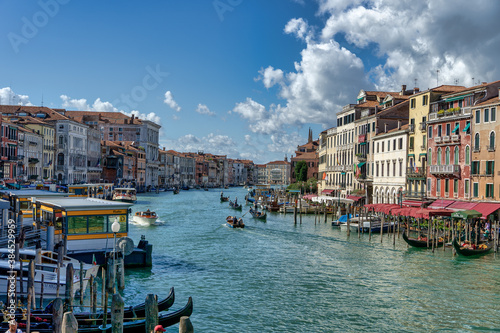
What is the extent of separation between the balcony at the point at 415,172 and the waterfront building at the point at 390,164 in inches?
42.6

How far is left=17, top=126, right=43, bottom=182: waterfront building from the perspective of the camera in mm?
48088

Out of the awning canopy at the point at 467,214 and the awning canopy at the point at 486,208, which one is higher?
the awning canopy at the point at 486,208

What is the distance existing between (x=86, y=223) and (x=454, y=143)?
20439 mm

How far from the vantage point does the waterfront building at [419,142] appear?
32250 millimetres

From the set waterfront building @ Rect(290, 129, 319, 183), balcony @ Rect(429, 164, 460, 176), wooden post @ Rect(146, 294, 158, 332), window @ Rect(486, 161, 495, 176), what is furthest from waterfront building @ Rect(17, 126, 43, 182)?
waterfront building @ Rect(290, 129, 319, 183)

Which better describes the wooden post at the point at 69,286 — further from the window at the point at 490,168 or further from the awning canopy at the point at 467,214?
the window at the point at 490,168

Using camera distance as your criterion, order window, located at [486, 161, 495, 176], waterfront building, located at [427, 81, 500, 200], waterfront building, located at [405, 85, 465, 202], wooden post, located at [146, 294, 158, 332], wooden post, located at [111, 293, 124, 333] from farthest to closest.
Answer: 1. waterfront building, located at [405, 85, 465, 202]
2. waterfront building, located at [427, 81, 500, 200]
3. window, located at [486, 161, 495, 176]
4. wooden post, located at [111, 293, 124, 333]
5. wooden post, located at [146, 294, 158, 332]

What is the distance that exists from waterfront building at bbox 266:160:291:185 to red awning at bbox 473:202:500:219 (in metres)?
161

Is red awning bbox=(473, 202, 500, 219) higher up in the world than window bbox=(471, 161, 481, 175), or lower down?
lower down

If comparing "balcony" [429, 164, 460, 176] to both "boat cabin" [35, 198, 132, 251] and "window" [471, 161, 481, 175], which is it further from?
"boat cabin" [35, 198, 132, 251]

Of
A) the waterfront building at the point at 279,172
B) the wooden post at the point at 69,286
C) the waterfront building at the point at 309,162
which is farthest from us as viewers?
the waterfront building at the point at 279,172

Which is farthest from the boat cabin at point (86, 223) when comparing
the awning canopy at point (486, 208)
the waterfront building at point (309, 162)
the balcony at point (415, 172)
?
the waterfront building at point (309, 162)

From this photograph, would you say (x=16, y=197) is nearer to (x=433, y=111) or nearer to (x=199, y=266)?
(x=199, y=266)

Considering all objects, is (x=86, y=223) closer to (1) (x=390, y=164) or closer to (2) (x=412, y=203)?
(2) (x=412, y=203)
